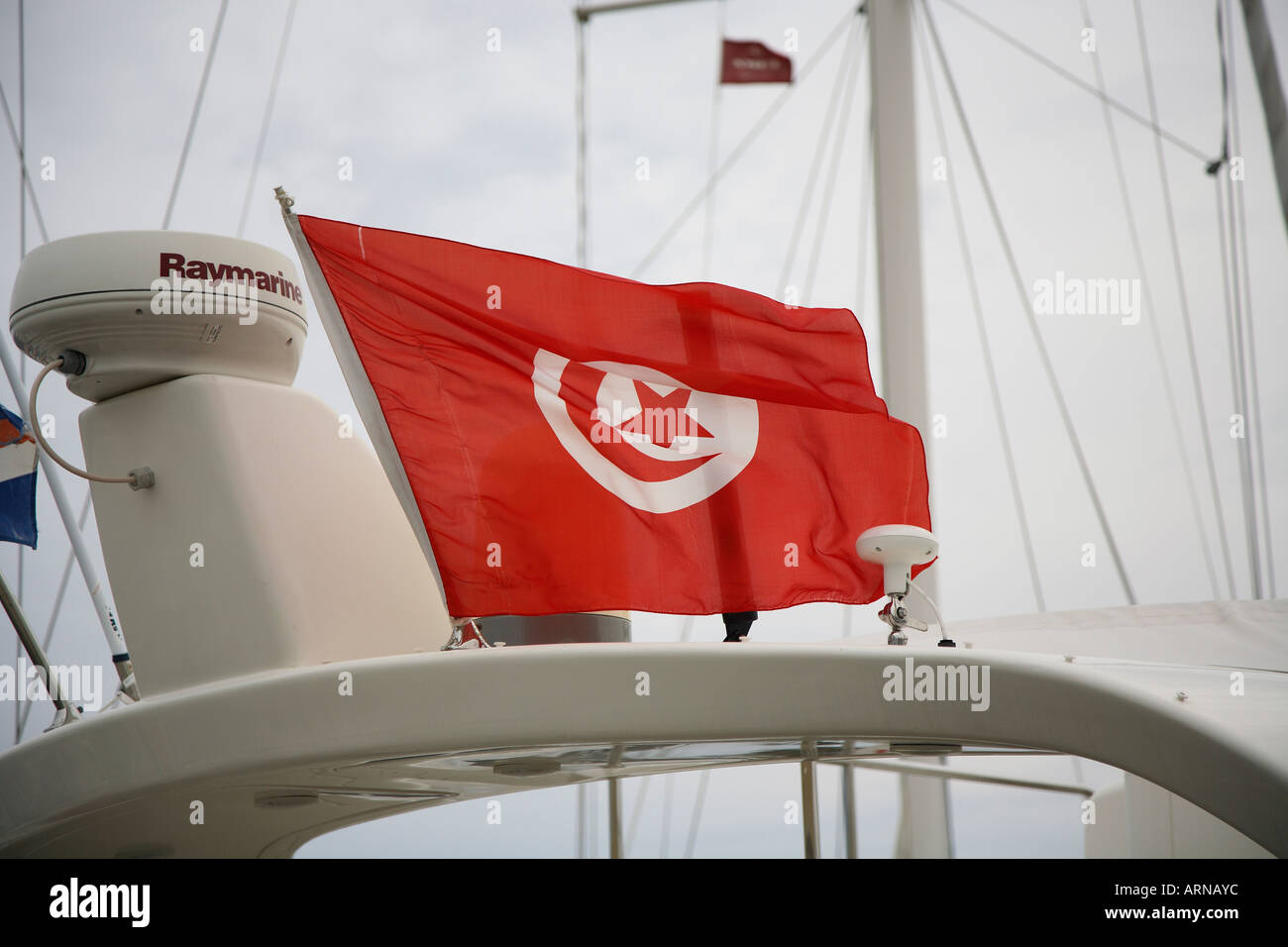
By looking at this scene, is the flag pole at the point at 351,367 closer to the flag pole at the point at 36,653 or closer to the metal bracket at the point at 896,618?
the metal bracket at the point at 896,618

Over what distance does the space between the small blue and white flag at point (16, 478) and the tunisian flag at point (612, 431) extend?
95.5 inches

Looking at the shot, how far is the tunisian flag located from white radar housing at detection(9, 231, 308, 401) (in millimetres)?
458

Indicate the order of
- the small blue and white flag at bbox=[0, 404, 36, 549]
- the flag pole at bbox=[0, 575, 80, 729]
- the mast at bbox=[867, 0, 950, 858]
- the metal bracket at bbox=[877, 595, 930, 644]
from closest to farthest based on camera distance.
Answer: the metal bracket at bbox=[877, 595, 930, 644], the flag pole at bbox=[0, 575, 80, 729], the small blue and white flag at bbox=[0, 404, 36, 549], the mast at bbox=[867, 0, 950, 858]

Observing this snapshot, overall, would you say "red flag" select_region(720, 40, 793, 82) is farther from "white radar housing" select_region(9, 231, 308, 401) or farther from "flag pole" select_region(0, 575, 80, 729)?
"flag pole" select_region(0, 575, 80, 729)

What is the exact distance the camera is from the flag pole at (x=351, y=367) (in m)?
4.02

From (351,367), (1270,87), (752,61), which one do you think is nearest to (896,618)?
(351,367)

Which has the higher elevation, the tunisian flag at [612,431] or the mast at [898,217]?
the mast at [898,217]

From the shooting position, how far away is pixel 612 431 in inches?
168

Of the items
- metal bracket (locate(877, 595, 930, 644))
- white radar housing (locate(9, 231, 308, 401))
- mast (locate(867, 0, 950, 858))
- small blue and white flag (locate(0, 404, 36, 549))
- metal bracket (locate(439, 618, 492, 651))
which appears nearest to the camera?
metal bracket (locate(439, 618, 492, 651))

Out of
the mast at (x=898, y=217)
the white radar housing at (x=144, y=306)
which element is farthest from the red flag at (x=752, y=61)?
the white radar housing at (x=144, y=306)

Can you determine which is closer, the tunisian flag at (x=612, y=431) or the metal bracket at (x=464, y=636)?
the metal bracket at (x=464, y=636)

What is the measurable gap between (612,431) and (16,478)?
10.2ft

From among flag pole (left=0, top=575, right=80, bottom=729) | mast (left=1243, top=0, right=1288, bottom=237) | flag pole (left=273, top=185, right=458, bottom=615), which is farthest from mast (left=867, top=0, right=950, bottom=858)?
flag pole (left=0, top=575, right=80, bottom=729)

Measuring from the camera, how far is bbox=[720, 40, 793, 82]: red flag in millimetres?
11883
